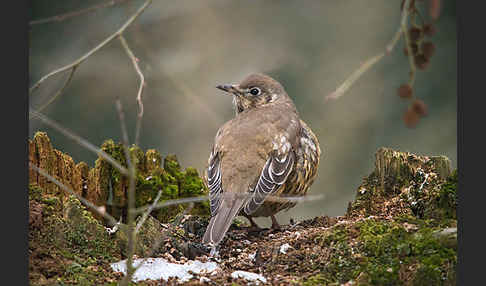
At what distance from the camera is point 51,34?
20.6 feet

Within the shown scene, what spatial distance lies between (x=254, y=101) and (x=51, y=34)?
225cm

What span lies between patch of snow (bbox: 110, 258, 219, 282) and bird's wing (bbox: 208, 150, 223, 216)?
0.54m

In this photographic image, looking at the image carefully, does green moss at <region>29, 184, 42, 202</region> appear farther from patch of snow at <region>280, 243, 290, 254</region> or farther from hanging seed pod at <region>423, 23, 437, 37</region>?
hanging seed pod at <region>423, 23, 437, 37</region>

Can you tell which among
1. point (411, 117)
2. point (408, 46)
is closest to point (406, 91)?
point (411, 117)

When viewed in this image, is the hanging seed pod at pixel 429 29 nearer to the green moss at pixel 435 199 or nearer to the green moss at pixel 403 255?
the green moss at pixel 403 255

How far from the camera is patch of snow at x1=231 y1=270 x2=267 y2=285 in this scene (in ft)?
15.3

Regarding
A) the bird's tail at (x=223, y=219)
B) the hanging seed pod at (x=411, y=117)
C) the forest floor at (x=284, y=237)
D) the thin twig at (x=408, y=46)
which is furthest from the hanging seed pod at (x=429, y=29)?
the bird's tail at (x=223, y=219)

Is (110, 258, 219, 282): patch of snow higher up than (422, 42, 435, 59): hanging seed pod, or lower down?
lower down

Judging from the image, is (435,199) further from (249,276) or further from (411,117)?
(411,117)

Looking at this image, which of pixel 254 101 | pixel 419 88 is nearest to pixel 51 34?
pixel 254 101

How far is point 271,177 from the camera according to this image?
226 inches

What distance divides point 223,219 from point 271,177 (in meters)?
0.72

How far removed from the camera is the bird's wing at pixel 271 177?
5516mm

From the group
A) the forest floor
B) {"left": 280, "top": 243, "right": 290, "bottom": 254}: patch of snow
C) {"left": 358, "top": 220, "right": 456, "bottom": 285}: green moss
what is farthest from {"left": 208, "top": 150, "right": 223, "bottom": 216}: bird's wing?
{"left": 358, "top": 220, "right": 456, "bottom": 285}: green moss
